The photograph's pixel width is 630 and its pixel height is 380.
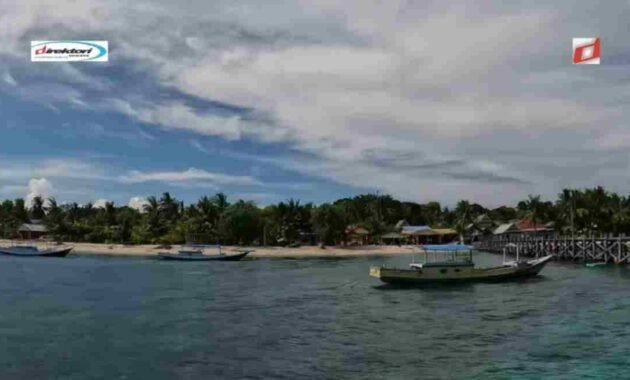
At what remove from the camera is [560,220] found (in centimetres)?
13888

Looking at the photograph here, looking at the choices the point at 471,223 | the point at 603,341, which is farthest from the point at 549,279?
the point at 471,223

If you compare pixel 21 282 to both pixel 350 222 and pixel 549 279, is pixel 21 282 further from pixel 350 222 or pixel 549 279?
pixel 350 222

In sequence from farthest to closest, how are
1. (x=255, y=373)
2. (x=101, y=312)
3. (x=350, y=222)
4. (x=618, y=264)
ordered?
(x=350, y=222) → (x=618, y=264) → (x=101, y=312) → (x=255, y=373)

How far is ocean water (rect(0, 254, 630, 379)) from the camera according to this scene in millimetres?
25484

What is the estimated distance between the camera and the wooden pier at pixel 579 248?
298 feet

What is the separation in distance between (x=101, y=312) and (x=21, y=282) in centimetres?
2765

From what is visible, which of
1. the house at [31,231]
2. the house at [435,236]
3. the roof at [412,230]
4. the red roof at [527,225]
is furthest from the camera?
the house at [31,231]

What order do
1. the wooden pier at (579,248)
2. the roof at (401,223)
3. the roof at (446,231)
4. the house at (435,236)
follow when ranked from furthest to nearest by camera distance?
the roof at (401,223)
the roof at (446,231)
the house at (435,236)
the wooden pier at (579,248)

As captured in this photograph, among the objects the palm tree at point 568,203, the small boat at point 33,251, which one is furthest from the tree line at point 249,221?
the small boat at point 33,251

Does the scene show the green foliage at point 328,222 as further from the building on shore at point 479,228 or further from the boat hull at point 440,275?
the boat hull at point 440,275

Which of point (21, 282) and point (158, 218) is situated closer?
point (21, 282)

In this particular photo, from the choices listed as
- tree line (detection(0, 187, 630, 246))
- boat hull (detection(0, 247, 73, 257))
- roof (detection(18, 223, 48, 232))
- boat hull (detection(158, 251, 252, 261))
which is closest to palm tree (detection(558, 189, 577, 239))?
tree line (detection(0, 187, 630, 246))

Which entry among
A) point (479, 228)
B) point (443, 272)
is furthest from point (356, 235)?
point (443, 272)

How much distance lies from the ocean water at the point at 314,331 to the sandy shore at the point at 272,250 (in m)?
64.4
